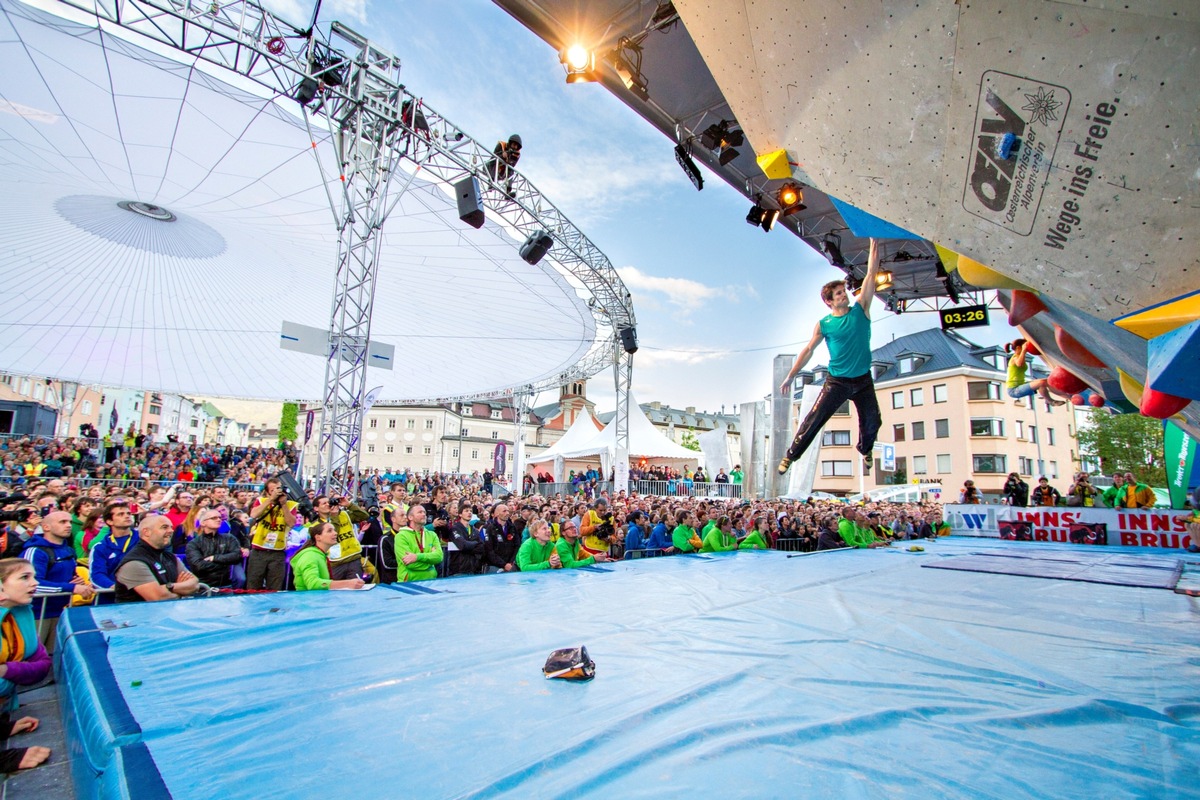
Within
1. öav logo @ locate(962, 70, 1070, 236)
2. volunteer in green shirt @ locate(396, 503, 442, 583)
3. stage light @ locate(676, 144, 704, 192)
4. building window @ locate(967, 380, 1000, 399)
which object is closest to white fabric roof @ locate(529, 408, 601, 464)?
stage light @ locate(676, 144, 704, 192)

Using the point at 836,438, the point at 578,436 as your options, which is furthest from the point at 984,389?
the point at 578,436

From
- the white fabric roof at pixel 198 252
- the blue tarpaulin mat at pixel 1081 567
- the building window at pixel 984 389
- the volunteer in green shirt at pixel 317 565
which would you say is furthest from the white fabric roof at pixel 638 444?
the building window at pixel 984 389

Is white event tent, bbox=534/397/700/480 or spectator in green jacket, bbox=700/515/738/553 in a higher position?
white event tent, bbox=534/397/700/480

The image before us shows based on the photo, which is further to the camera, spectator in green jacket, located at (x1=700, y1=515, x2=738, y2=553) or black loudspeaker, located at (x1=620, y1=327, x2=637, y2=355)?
black loudspeaker, located at (x1=620, y1=327, x2=637, y2=355)

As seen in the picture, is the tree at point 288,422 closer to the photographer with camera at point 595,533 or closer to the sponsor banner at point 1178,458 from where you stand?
the photographer with camera at point 595,533

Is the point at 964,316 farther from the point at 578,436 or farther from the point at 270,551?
the point at 578,436

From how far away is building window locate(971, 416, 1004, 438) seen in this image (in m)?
31.8

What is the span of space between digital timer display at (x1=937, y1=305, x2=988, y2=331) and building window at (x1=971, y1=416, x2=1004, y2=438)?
2542 centimetres

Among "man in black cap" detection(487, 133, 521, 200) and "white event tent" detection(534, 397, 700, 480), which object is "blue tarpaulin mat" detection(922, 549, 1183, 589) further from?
"white event tent" detection(534, 397, 700, 480)

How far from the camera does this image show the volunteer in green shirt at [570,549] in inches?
286

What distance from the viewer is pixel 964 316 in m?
11.6

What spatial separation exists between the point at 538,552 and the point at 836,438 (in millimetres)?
35270

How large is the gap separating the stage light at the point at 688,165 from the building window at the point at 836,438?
3240cm

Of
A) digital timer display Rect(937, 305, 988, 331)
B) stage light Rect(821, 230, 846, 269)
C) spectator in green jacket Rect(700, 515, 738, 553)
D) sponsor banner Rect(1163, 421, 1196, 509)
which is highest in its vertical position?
stage light Rect(821, 230, 846, 269)
